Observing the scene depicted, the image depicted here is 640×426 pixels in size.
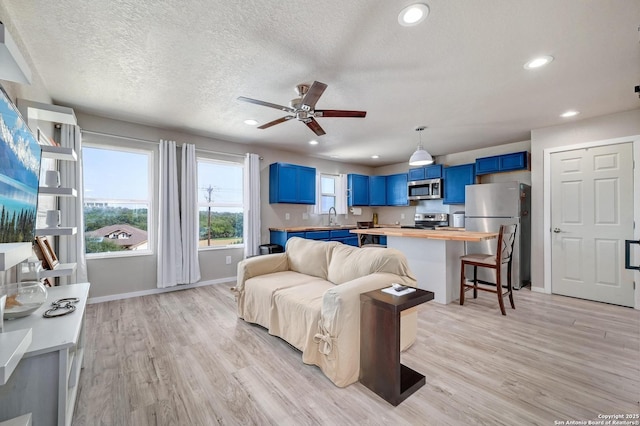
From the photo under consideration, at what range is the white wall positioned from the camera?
3.39m

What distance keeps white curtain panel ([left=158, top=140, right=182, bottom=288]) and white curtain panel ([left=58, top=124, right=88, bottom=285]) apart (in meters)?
0.88

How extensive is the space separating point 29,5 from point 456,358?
13.0 feet

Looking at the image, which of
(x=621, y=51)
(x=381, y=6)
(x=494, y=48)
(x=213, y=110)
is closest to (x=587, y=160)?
(x=621, y=51)

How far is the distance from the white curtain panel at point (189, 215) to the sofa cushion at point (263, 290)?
180 centimetres

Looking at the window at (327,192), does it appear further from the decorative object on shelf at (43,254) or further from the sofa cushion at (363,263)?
the decorative object on shelf at (43,254)

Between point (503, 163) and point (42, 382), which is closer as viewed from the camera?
point (42, 382)

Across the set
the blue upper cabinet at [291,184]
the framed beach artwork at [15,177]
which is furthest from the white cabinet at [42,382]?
the blue upper cabinet at [291,184]

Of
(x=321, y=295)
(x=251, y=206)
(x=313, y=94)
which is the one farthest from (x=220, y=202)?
(x=321, y=295)

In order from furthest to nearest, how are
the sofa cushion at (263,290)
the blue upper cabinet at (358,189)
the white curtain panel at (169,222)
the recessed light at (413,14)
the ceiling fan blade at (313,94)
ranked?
the blue upper cabinet at (358,189)
the white curtain panel at (169,222)
the sofa cushion at (263,290)
the ceiling fan blade at (313,94)
the recessed light at (413,14)

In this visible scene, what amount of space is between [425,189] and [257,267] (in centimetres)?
444

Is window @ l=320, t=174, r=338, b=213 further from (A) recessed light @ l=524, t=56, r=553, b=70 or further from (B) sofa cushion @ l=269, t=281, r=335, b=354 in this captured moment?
(A) recessed light @ l=524, t=56, r=553, b=70

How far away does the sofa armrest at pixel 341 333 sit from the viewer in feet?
5.90

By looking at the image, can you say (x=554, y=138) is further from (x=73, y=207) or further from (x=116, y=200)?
(x=73, y=207)

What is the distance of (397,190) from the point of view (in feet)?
21.6
